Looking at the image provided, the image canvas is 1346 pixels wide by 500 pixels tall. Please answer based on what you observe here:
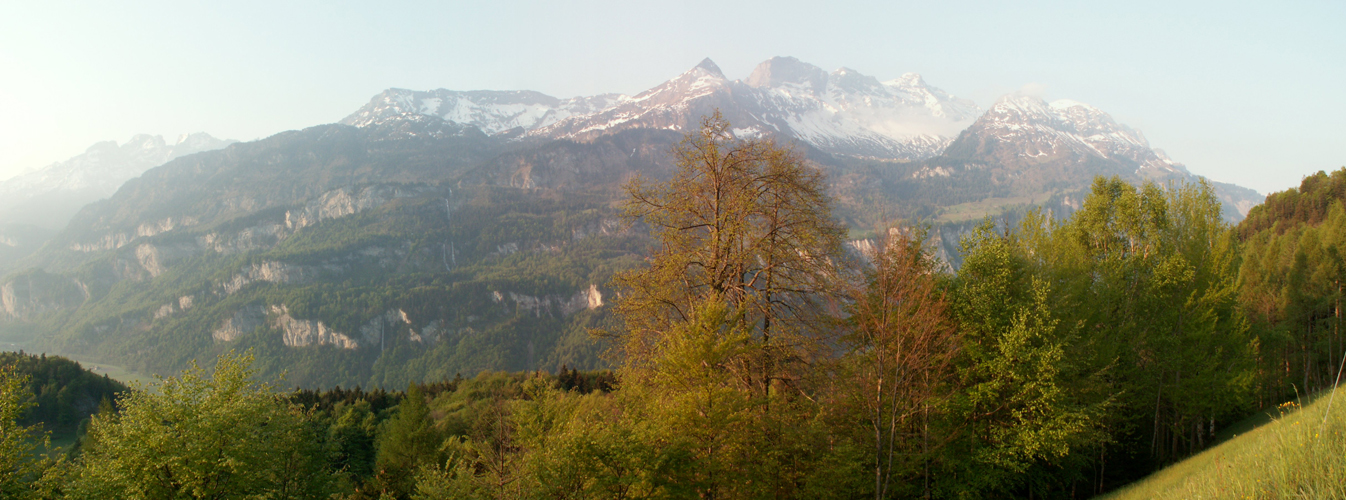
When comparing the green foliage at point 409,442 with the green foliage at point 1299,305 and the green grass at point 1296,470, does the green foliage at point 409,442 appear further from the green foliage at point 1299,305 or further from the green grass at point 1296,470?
the green foliage at point 1299,305

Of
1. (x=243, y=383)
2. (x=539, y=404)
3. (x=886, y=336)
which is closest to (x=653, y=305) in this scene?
(x=886, y=336)

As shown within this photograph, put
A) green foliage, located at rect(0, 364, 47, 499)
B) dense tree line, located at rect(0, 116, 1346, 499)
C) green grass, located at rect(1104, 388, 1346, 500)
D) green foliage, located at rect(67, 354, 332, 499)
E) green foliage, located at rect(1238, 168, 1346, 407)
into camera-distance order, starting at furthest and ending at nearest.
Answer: green foliage, located at rect(1238, 168, 1346, 407)
green foliage, located at rect(67, 354, 332, 499)
green foliage, located at rect(0, 364, 47, 499)
dense tree line, located at rect(0, 116, 1346, 499)
green grass, located at rect(1104, 388, 1346, 500)

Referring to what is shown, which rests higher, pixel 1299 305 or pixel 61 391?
pixel 1299 305

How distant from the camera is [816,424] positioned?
1429 centimetres

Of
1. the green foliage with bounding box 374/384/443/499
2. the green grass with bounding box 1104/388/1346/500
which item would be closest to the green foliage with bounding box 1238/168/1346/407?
the green grass with bounding box 1104/388/1346/500

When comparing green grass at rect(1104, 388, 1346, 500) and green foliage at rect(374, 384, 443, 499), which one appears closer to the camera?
green grass at rect(1104, 388, 1346, 500)

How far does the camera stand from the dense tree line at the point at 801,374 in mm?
13961

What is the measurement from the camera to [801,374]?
15891mm

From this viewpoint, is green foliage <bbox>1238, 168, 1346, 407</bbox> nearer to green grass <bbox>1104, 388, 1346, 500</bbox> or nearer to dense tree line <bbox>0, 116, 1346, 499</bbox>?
dense tree line <bbox>0, 116, 1346, 499</bbox>

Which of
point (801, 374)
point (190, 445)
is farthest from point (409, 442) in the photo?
point (801, 374)

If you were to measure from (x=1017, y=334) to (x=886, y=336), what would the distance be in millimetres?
4491

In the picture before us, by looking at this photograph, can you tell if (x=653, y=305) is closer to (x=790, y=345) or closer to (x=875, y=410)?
(x=790, y=345)

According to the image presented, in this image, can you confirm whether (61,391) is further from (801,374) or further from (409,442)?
(801,374)

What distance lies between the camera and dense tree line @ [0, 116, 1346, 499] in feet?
45.8
